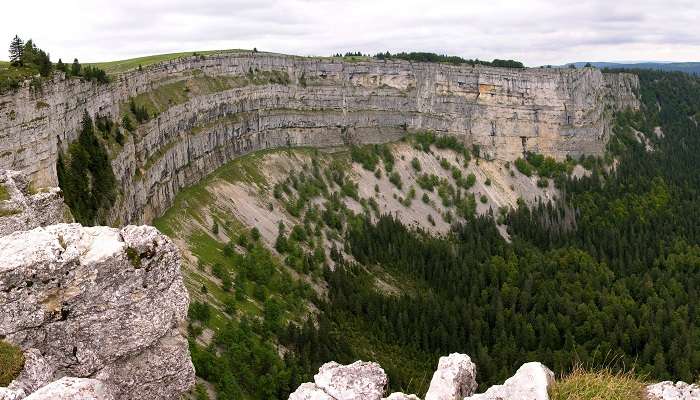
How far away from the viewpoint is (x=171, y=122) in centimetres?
8175

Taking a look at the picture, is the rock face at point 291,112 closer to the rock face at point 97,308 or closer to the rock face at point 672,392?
the rock face at point 97,308

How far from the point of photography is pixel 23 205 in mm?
28406

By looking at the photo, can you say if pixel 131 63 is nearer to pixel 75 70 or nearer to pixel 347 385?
pixel 75 70

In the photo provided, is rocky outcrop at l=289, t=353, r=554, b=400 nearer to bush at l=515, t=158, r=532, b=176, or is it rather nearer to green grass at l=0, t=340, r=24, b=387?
green grass at l=0, t=340, r=24, b=387

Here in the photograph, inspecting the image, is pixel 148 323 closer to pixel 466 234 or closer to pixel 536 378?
pixel 536 378

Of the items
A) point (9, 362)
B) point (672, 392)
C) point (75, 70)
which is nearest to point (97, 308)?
point (9, 362)

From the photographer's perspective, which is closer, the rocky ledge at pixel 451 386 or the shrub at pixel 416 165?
the rocky ledge at pixel 451 386

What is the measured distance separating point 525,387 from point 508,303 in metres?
68.7

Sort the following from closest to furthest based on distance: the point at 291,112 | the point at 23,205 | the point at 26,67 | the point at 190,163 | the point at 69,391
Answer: the point at 69,391 → the point at 23,205 → the point at 26,67 → the point at 190,163 → the point at 291,112

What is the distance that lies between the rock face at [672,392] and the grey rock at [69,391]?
58.2 ft

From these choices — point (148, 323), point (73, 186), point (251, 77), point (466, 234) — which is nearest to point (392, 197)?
point (466, 234)

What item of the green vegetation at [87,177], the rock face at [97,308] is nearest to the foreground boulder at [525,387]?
the rock face at [97,308]

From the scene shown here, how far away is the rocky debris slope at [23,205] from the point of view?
27.0 meters

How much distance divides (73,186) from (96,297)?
31.1m
